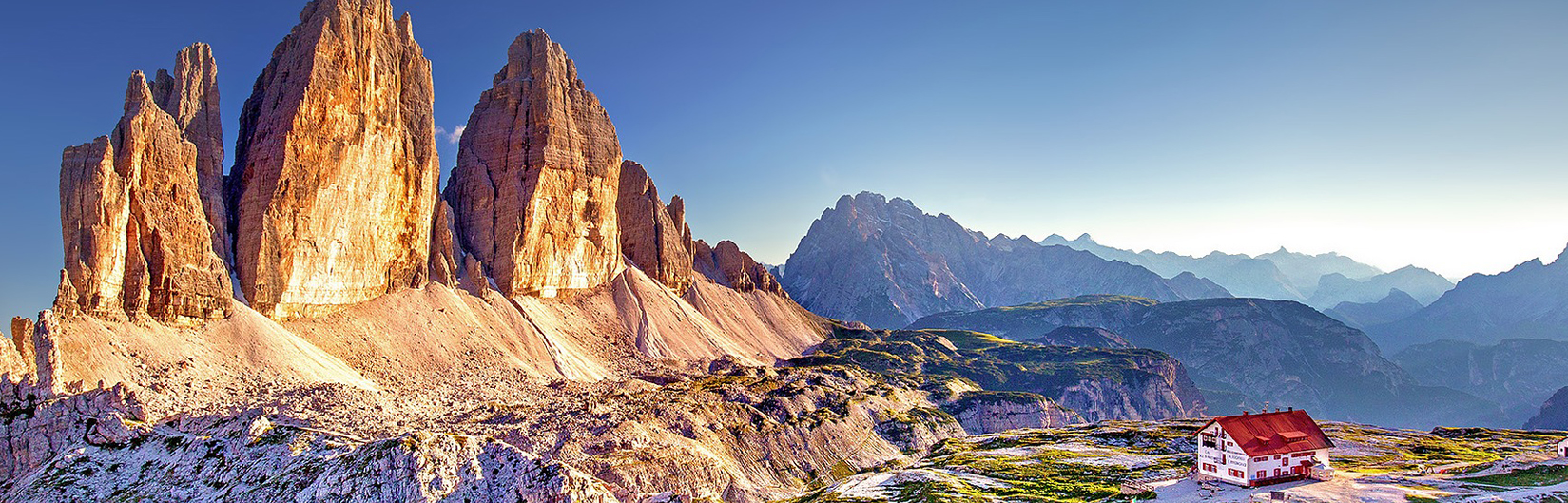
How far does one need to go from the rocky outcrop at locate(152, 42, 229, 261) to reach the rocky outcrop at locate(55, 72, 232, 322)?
2.71 m

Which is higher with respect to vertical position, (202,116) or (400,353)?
(202,116)

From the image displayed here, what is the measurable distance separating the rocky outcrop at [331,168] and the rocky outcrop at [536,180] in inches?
866

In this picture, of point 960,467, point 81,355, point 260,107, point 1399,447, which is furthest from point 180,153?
point 1399,447

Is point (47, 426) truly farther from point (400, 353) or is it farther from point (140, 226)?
point (400, 353)

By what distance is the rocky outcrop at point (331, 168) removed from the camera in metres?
118

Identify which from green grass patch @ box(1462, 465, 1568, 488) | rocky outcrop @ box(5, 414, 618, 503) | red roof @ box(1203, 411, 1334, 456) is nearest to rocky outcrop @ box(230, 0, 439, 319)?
rocky outcrop @ box(5, 414, 618, 503)

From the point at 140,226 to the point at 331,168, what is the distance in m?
26.3

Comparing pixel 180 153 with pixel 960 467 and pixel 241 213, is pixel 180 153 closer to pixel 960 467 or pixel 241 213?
pixel 241 213

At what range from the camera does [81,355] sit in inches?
3474

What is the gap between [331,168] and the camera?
12356cm

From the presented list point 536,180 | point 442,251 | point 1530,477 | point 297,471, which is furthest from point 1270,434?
point 536,180

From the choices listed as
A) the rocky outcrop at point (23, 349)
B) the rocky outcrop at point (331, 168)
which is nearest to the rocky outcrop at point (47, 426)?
the rocky outcrop at point (23, 349)

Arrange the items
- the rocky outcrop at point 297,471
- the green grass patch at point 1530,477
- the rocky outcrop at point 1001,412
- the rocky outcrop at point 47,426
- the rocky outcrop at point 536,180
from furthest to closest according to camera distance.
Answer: the rocky outcrop at point 1001,412 → the rocky outcrop at point 536,180 → the green grass patch at point 1530,477 → the rocky outcrop at point 47,426 → the rocky outcrop at point 297,471

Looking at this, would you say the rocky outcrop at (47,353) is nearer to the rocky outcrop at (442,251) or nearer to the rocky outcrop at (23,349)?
the rocky outcrop at (23,349)
